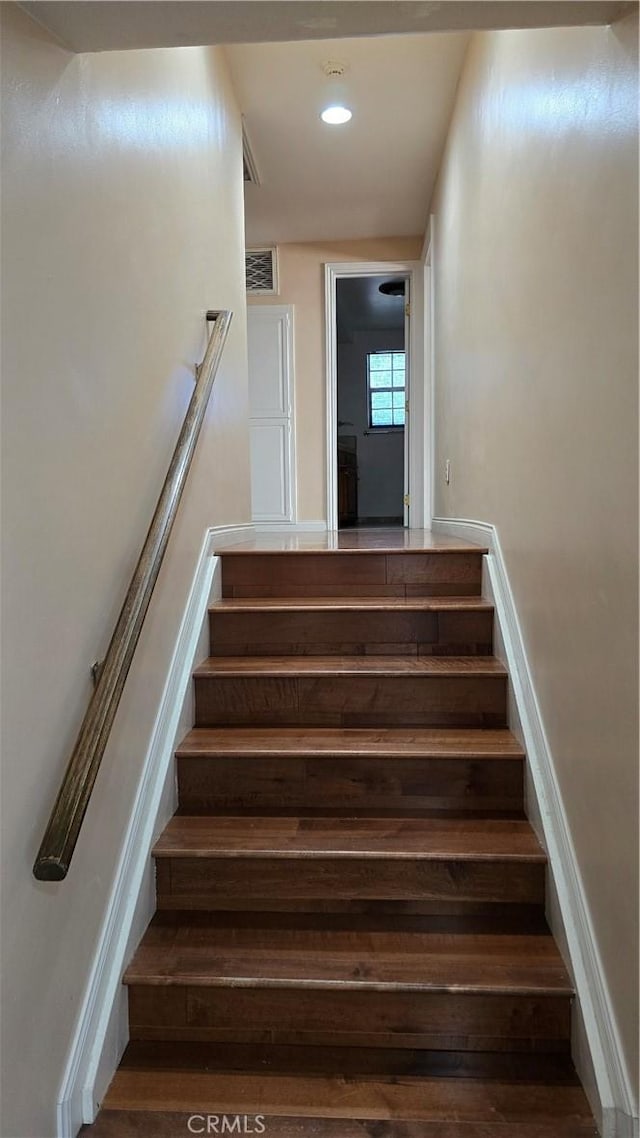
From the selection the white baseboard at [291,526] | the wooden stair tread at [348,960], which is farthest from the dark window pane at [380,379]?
the wooden stair tread at [348,960]

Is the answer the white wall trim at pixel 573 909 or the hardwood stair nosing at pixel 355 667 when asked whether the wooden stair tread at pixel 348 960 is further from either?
the hardwood stair nosing at pixel 355 667

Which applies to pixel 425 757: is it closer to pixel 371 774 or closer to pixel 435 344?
pixel 371 774

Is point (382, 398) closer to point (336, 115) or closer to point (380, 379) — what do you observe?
point (380, 379)

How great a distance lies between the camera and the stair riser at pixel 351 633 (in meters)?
2.17

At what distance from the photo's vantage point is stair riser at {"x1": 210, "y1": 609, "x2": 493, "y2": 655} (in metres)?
2.17

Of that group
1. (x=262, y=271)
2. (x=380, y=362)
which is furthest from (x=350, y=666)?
(x=380, y=362)

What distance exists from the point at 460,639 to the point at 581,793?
2.85 ft

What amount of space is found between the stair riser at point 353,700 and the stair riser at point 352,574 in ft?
1.65

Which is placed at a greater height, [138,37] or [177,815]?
[138,37]

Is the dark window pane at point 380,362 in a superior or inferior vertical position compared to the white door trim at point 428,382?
superior

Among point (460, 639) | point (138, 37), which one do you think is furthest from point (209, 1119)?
point (138, 37)

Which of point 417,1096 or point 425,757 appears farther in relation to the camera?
point 425,757

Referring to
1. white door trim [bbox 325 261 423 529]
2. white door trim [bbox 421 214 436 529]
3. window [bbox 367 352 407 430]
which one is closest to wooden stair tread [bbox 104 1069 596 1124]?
white door trim [bbox 421 214 436 529]

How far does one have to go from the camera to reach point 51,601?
112 cm
